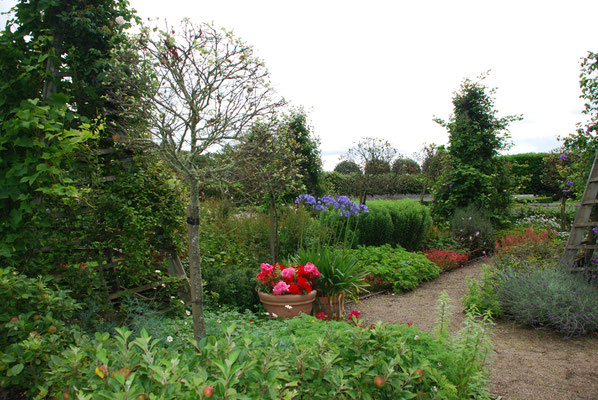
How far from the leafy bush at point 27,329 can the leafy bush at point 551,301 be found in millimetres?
4031

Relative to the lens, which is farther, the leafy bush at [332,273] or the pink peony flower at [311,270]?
the leafy bush at [332,273]

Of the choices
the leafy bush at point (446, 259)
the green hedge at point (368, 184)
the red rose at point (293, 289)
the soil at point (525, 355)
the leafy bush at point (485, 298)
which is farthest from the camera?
the green hedge at point (368, 184)

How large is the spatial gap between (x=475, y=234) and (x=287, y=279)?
17.9 ft

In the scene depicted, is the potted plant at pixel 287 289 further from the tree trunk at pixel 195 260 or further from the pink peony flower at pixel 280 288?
the tree trunk at pixel 195 260

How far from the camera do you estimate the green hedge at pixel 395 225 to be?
22.7ft

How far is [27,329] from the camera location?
212 centimetres

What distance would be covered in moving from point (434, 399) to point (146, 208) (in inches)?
98.1

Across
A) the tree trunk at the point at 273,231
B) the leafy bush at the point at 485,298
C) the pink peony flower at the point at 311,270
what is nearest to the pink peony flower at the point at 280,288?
the pink peony flower at the point at 311,270

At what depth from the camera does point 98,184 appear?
9.75 feet

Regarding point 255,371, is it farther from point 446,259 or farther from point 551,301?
point 446,259

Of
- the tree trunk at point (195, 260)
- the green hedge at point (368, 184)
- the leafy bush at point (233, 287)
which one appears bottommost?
the leafy bush at point (233, 287)

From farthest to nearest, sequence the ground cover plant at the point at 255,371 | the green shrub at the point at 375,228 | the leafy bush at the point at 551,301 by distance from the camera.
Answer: the green shrub at the point at 375,228, the leafy bush at the point at 551,301, the ground cover plant at the point at 255,371

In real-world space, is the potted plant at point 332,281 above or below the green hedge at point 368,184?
below

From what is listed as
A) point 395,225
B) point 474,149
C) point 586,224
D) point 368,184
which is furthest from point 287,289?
point 368,184
